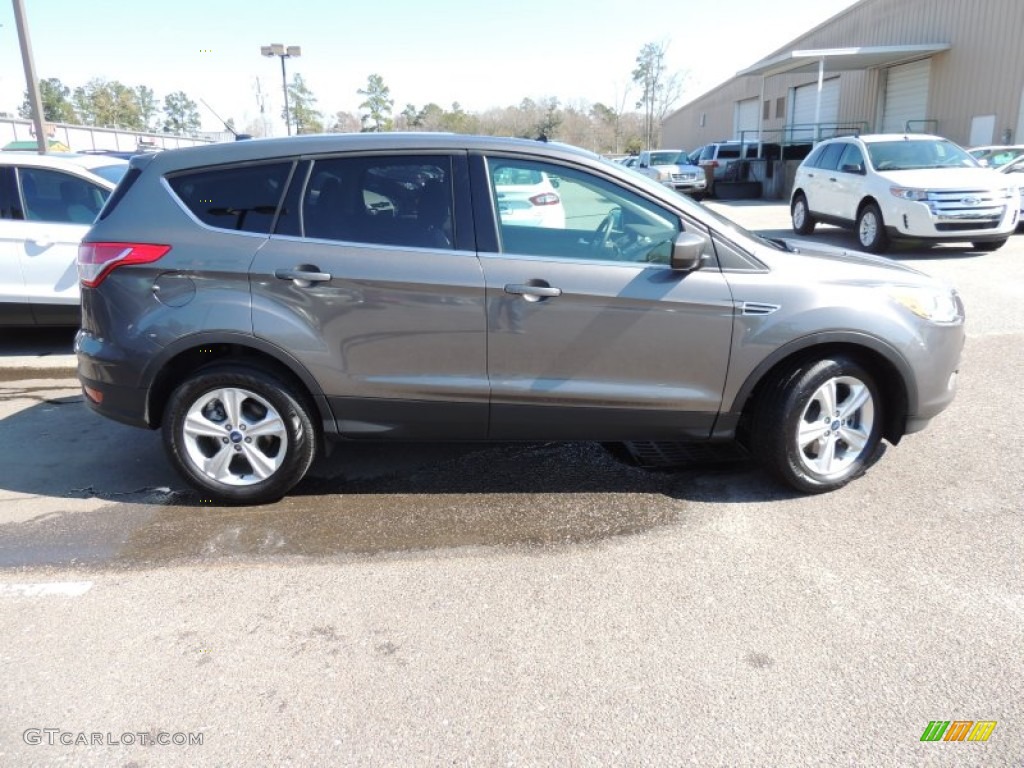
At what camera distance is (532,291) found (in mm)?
3586

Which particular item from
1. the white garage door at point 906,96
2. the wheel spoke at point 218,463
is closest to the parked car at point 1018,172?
the white garage door at point 906,96

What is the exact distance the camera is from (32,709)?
2.52m

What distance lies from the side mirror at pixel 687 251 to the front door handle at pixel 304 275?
1.66m

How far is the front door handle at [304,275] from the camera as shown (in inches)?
142

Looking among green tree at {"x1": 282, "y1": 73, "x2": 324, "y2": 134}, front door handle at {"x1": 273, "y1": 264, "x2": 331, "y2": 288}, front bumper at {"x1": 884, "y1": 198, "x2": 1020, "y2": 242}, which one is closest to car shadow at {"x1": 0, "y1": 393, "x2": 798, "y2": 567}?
front door handle at {"x1": 273, "y1": 264, "x2": 331, "y2": 288}

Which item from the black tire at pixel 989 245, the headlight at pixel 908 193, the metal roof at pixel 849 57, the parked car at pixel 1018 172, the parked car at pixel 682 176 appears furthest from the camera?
the parked car at pixel 682 176

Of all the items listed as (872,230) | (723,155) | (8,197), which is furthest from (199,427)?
(723,155)

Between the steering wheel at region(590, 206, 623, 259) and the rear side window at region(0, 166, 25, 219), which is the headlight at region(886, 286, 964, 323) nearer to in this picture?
the steering wheel at region(590, 206, 623, 259)

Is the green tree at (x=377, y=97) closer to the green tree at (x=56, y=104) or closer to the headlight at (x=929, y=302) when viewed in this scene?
the green tree at (x=56, y=104)

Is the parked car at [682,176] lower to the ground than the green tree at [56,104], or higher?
lower

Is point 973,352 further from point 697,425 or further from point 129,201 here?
point 129,201

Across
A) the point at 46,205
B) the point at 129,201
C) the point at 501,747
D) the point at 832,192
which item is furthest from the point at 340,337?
the point at 832,192

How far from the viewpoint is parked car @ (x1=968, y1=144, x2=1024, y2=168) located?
14484 mm
